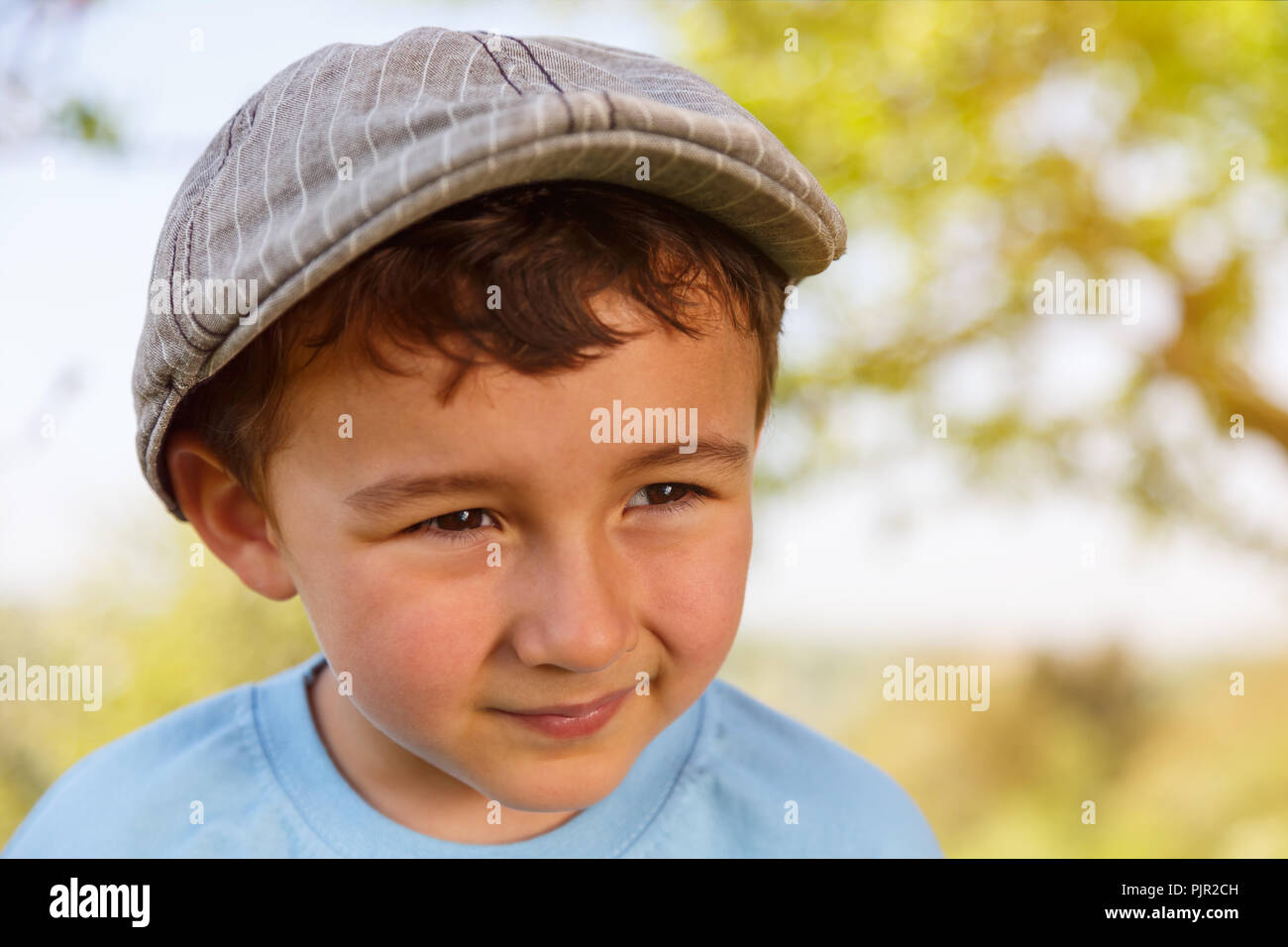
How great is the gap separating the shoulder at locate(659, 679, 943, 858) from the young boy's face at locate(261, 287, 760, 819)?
0.27 m

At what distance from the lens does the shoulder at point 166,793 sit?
1193mm

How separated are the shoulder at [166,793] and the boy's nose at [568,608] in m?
0.53

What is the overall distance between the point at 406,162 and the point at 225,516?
20.2 inches

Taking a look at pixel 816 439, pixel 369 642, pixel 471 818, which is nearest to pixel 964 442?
pixel 816 439

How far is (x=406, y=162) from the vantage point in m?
0.80

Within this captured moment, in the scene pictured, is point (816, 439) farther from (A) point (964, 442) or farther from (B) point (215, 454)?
(B) point (215, 454)

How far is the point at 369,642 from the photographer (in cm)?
94
